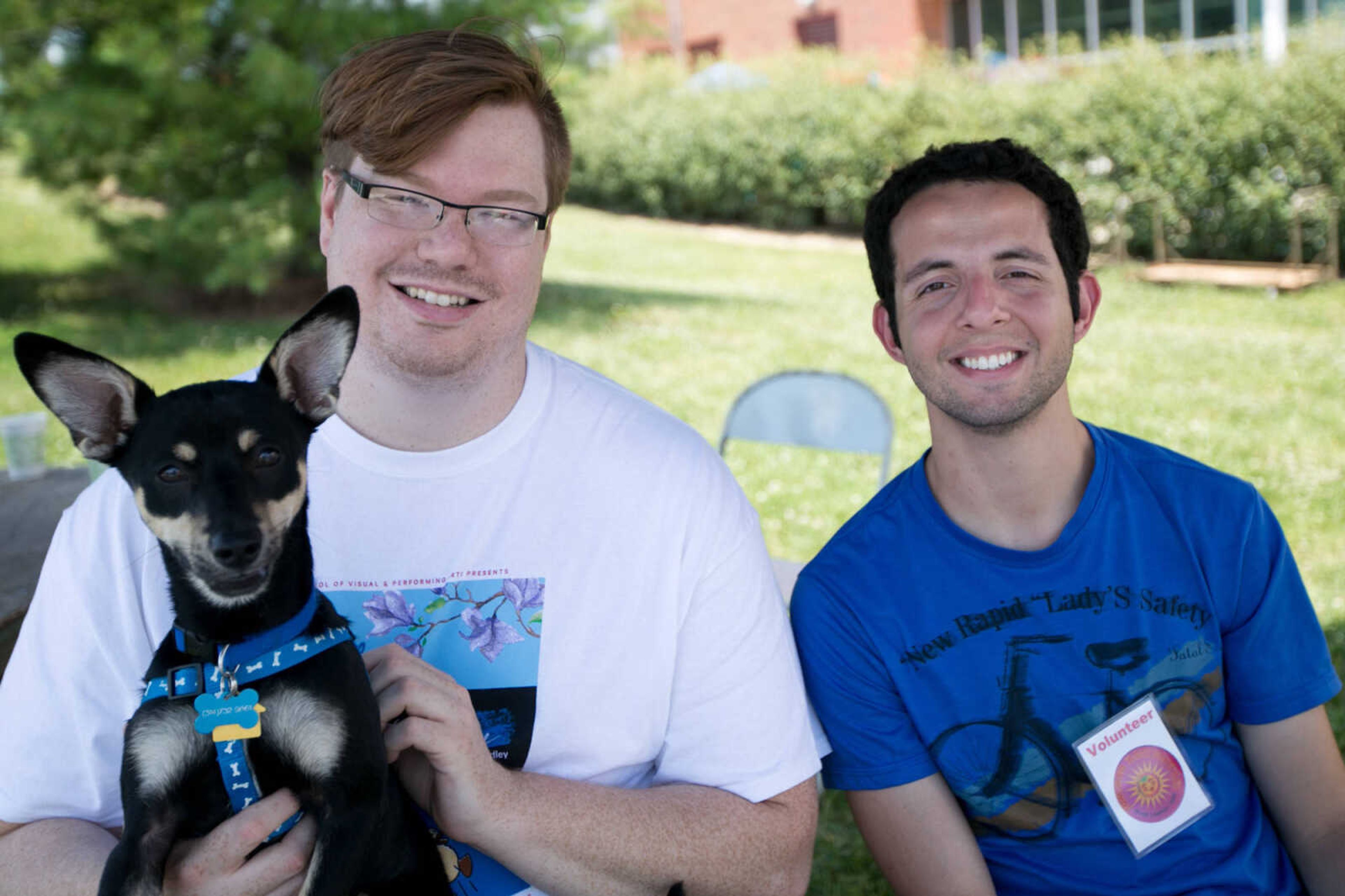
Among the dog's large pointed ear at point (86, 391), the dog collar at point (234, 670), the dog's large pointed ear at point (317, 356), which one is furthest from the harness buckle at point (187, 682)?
the dog's large pointed ear at point (317, 356)

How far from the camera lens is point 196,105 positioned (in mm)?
11438

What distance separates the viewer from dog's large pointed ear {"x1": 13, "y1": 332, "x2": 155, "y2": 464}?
1.76 metres

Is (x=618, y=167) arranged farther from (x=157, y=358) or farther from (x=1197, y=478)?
(x=1197, y=478)

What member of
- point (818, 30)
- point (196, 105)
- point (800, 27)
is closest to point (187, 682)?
point (196, 105)

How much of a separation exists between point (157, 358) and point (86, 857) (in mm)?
9396

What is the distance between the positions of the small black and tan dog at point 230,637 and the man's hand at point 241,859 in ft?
0.10

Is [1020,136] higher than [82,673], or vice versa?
[1020,136]

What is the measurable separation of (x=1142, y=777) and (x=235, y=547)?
1.86 meters

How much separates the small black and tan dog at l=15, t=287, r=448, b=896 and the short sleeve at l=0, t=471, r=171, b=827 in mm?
218

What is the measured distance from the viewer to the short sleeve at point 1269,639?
95.6 inches

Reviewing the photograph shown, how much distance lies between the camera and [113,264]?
602 inches

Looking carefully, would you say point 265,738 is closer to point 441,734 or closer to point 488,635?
point 441,734

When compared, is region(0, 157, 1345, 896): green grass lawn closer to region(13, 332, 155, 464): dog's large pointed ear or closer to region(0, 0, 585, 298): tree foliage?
region(0, 0, 585, 298): tree foliage

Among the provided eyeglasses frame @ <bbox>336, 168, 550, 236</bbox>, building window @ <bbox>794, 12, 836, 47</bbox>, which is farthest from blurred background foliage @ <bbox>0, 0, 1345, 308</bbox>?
building window @ <bbox>794, 12, 836, 47</bbox>
